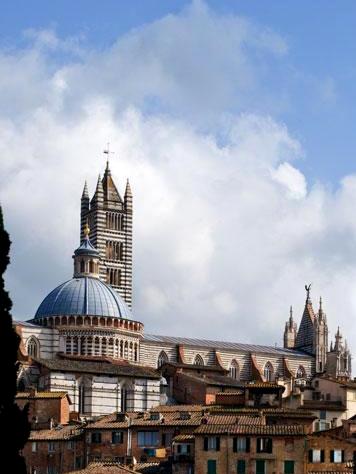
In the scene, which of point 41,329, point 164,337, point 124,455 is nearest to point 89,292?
point 41,329

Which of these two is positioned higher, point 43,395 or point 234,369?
point 234,369

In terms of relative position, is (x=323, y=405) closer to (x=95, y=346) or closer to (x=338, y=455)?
(x=338, y=455)

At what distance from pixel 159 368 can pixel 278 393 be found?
61.1 feet

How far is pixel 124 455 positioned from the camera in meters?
60.8

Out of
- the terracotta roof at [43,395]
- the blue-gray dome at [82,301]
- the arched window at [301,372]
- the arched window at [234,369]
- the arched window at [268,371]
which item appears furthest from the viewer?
the arched window at [301,372]

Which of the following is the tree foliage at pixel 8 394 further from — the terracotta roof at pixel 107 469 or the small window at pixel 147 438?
the small window at pixel 147 438

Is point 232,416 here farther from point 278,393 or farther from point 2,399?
point 2,399

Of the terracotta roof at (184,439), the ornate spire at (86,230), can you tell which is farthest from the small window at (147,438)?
the ornate spire at (86,230)

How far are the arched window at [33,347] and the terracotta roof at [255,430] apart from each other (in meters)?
33.5

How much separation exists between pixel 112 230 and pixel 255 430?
61.1 metres

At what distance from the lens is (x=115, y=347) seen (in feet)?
294

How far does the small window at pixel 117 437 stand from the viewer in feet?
202

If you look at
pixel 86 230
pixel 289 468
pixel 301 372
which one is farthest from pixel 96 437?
pixel 301 372

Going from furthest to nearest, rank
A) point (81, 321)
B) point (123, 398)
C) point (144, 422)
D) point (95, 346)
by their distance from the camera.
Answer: point (81, 321)
point (95, 346)
point (123, 398)
point (144, 422)
